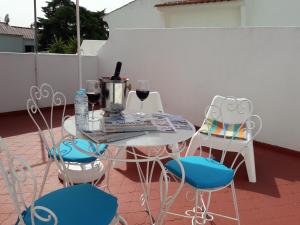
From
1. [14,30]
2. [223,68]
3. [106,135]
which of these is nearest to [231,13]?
[223,68]

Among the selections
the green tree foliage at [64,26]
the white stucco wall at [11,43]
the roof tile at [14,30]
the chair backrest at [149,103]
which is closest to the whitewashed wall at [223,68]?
the chair backrest at [149,103]

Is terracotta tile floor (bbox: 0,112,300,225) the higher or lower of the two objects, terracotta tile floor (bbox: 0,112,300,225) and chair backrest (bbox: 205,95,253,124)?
the lower

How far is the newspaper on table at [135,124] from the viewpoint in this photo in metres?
1.58

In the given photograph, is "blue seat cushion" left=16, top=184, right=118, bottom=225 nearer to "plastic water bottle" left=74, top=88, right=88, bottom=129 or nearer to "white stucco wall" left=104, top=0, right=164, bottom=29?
"plastic water bottle" left=74, top=88, right=88, bottom=129

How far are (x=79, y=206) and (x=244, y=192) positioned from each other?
180cm

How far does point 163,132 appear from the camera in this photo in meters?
1.62

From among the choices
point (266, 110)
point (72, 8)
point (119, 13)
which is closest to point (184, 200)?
point (266, 110)

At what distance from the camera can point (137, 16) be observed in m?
10.6

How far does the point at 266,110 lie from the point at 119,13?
27.5 ft

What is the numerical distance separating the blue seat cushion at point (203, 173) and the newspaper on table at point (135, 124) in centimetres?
31

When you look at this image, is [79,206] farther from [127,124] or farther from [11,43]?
[11,43]

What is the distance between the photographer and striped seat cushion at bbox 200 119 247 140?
123 inches

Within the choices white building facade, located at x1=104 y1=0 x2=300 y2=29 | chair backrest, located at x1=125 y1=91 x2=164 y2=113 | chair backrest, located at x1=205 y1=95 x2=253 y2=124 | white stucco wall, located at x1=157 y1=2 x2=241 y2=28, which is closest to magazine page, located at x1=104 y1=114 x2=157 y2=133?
chair backrest, located at x1=125 y1=91 x2=164 y2=113

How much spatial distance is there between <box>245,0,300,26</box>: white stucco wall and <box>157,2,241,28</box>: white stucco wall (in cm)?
35
